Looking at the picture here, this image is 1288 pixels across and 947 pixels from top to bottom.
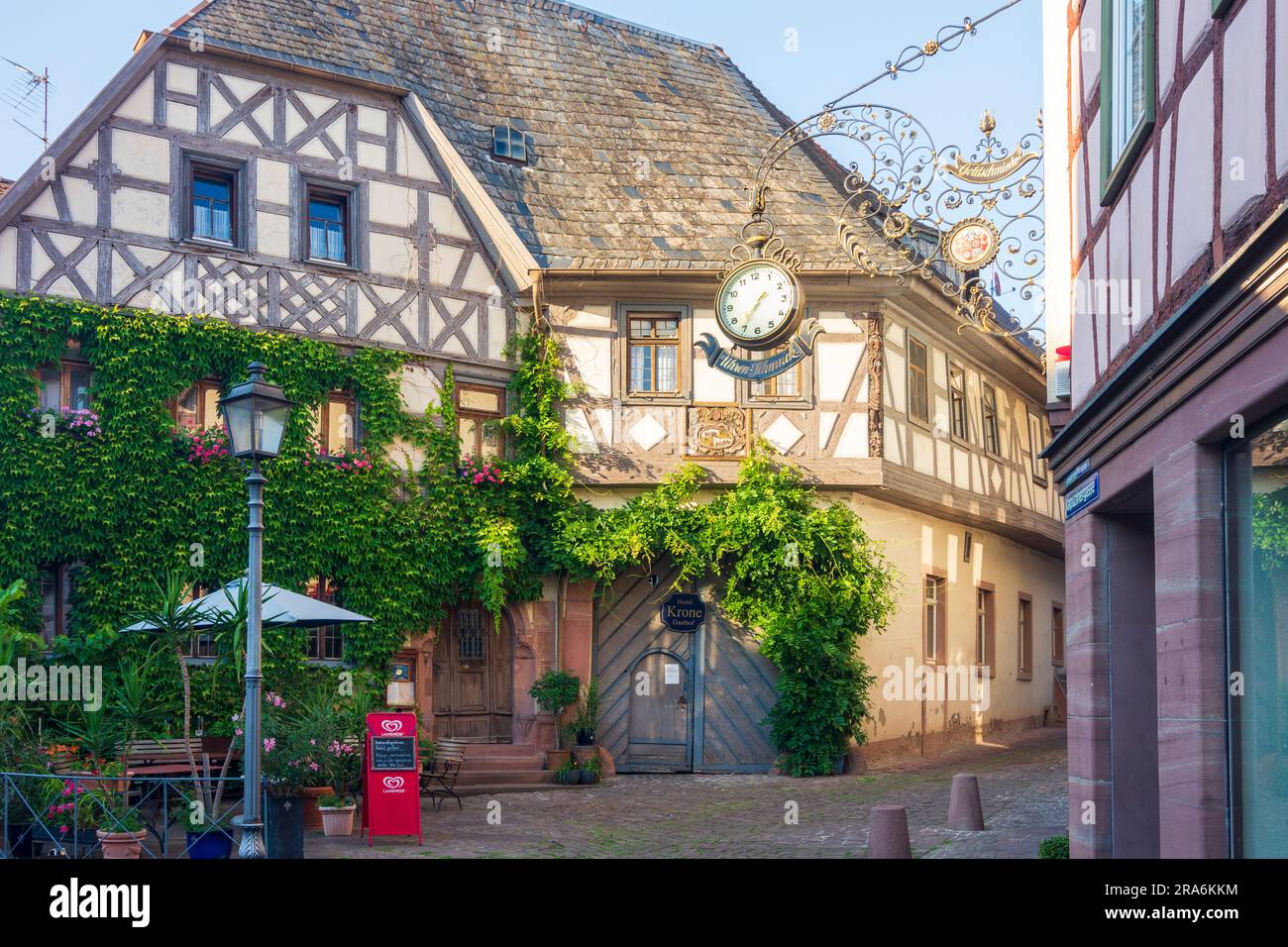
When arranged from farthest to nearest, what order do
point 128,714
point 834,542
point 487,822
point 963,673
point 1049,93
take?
point 963,673, point 834,542, point 487,822, point 128,714, point 1049,93

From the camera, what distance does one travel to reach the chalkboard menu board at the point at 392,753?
477 inches

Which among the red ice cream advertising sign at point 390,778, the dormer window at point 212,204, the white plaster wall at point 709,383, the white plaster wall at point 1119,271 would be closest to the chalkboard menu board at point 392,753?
the red ice cream advertising sign at point 390,778

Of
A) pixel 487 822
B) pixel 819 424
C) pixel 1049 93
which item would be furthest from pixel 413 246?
pixel 1049 93

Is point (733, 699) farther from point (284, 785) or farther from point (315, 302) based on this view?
point (284, 785)

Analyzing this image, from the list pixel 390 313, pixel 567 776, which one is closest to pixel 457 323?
pixel 390 313

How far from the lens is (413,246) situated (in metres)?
18.3

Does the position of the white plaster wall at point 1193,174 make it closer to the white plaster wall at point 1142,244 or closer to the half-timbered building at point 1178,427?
the half-timbered building at point 1178,427

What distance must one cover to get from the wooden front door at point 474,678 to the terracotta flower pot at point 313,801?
5.10m

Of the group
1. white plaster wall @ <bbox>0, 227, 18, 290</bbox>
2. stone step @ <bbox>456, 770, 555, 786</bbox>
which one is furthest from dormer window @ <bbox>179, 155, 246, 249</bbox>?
stone step @ <bbox>456, 770, 555, 786</bbox>

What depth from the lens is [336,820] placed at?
1256 centimetres

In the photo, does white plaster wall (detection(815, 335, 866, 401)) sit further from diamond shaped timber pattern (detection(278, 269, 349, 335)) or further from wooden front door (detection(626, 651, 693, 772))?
diamond shaped timber pattern (detection(278, 269, 349, 335))

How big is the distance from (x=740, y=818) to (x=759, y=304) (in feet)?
15.3
